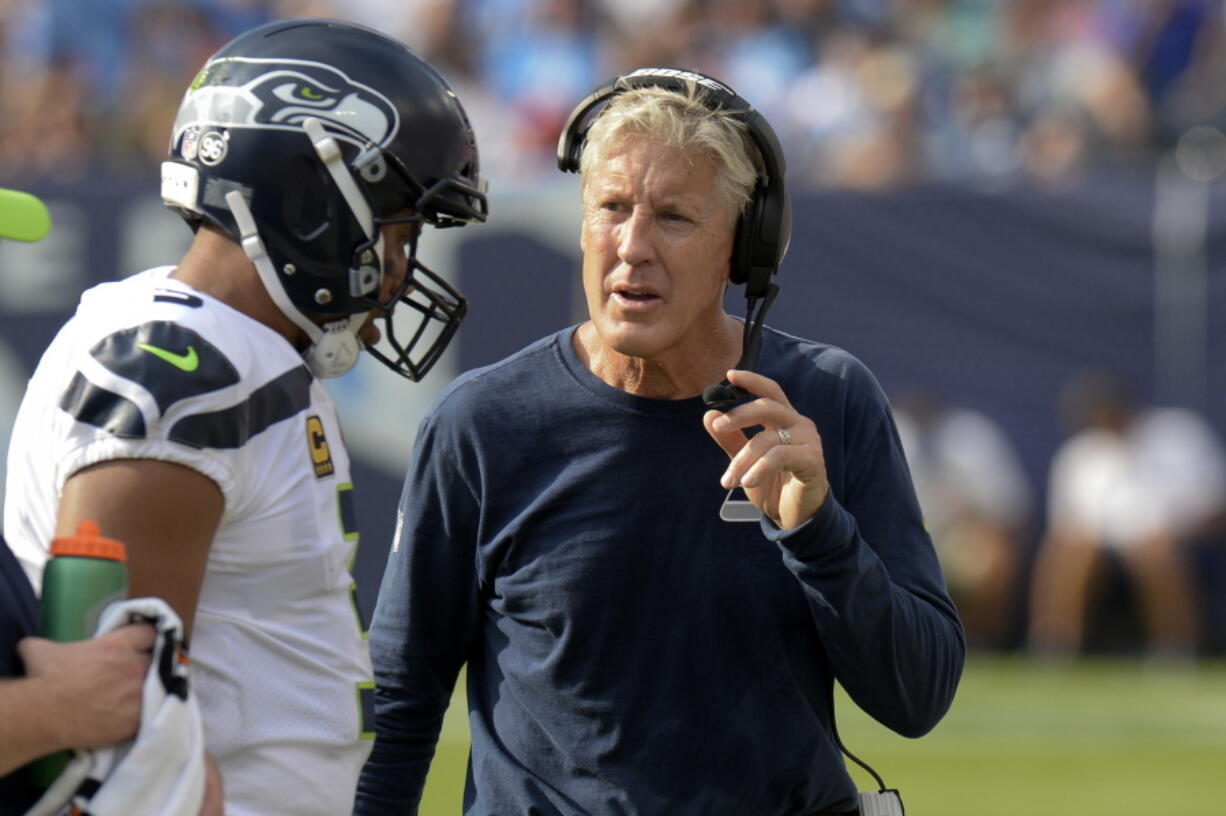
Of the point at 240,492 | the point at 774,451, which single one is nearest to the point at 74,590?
the point at 240,492

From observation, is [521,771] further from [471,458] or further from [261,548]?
[261,548]

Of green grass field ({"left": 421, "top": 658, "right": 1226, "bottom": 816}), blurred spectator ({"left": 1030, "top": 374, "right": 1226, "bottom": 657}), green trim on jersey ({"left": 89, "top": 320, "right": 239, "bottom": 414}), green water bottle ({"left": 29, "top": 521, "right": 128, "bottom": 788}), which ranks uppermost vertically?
green trim on jersey ({"left": 89, "top": 320, "right": 239, "bottom": 414})

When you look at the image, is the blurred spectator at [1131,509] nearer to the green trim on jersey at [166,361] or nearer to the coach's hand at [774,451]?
the coach's hand at [774,451]

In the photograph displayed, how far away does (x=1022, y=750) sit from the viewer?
8.43m

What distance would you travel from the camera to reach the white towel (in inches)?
89.0

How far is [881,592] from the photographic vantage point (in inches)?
117

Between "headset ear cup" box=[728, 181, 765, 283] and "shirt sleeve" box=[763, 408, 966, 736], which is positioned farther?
"headset ear cup" box=[728, 181, 765, 283]

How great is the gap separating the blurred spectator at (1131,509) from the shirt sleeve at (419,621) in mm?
7644

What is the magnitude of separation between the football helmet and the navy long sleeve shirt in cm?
42

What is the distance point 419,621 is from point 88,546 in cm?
108

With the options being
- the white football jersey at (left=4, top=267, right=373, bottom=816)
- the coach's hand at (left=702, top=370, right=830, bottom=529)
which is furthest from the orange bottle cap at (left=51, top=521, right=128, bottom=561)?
the coach's hand at (left=702, top=370, right=830, bottom=529)

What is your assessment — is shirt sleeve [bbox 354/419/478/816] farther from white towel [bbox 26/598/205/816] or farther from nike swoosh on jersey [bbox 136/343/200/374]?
white towel [bbox 26/598/205/816]

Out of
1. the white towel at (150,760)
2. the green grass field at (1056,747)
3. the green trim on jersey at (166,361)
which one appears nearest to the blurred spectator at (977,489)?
the green grass field at (1056,747)

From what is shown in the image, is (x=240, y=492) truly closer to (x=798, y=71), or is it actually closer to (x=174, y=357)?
(x=174, y=357)
